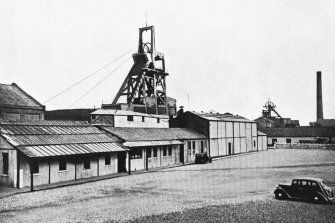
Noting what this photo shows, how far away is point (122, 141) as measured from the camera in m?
30.3

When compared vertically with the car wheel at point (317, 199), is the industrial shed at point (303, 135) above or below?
above

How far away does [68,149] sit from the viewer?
24.8m

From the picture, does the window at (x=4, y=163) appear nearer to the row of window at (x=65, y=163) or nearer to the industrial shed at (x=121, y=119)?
the row of window at (x=65, y=163)

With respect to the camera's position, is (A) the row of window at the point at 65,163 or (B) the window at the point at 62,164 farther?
(B) the window at the point at 62,164

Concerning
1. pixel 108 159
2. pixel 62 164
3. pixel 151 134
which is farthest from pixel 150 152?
pixel 62 164

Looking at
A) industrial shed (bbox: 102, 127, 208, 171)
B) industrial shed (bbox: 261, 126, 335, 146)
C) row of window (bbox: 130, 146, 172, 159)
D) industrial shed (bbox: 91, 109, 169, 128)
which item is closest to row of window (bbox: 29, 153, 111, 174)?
industrial shed (bbox: 102, 127, 208, 171)

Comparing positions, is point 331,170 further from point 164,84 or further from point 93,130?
point 164,84

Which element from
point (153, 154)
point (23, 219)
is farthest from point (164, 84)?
point (23, 219)

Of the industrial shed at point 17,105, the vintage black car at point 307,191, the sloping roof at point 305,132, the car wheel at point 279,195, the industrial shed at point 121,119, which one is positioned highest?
the industrial shed at point 17,105

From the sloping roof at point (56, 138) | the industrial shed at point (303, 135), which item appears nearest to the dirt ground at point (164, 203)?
the sloping roof at point (56, 138)

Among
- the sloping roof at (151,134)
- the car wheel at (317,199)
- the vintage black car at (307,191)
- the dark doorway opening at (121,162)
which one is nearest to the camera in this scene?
the car wheel at (317,199)

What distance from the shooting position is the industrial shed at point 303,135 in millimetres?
68312

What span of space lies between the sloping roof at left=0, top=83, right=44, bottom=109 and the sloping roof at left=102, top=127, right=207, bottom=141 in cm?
1644

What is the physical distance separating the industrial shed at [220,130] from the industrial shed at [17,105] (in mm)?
18774
